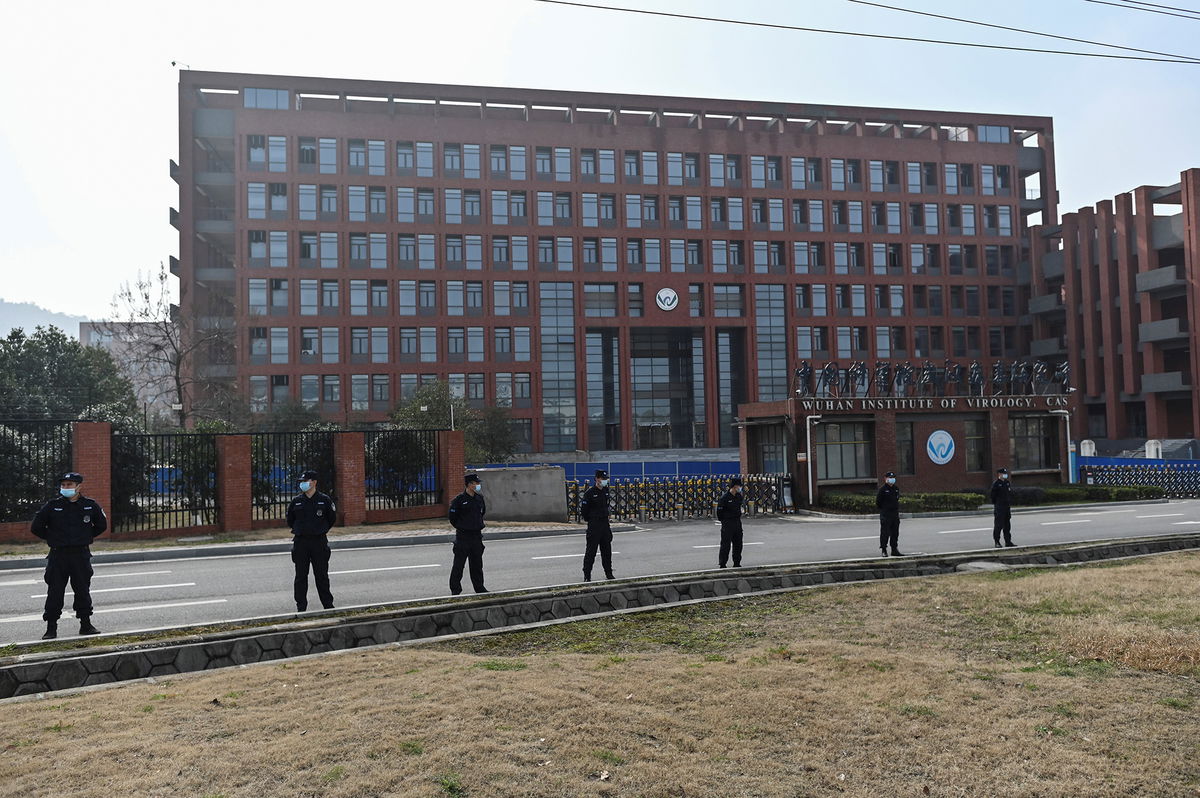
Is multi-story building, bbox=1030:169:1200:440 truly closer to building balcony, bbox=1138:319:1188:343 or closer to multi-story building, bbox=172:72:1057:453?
building balcony, bbox=1138:319:1188:343

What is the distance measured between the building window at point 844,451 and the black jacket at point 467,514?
20.5 metres

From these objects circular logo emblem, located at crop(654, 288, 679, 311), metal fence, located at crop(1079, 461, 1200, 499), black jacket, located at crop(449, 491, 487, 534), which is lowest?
metal fence, located at crop(1079, 461, 1200, 499)

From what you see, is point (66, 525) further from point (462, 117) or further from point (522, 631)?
point (462, 117)

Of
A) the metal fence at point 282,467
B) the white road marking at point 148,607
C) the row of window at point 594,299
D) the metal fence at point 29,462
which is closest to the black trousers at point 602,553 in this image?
the white road marking at point 148,607

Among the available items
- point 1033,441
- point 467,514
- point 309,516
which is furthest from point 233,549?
point 1033,441

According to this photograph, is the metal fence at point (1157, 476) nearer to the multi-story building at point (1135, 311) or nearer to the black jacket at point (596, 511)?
the multi-story building at point (1135, 311)

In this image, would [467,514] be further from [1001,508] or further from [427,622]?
[1001,508]

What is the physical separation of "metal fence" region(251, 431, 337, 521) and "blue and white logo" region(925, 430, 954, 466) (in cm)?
2045

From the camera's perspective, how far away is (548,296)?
203ft

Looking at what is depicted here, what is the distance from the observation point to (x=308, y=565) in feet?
36.1

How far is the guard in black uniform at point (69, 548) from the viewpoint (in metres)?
10.1

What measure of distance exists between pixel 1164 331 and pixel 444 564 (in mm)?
54173

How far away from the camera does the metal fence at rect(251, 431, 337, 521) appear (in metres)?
24.3

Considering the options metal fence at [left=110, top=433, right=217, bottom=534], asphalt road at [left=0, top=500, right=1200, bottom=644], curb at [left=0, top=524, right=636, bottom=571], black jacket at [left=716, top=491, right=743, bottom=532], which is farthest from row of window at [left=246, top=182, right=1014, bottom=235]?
black jacket at [left=716, top=491, right=743, bottom=532]
